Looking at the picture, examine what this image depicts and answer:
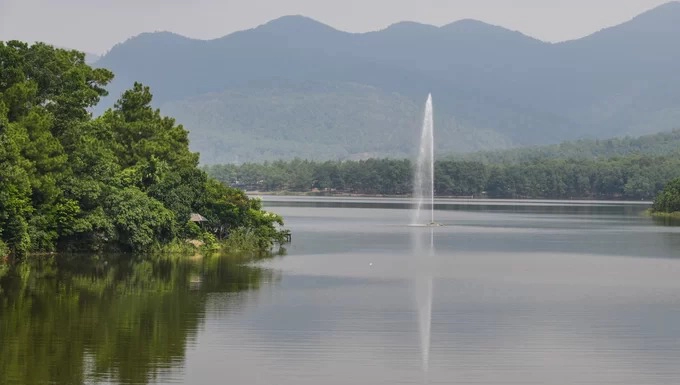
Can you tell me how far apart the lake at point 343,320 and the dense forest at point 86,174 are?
7.65ft

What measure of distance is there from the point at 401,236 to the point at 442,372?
194 feet

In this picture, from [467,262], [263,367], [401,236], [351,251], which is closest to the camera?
[263,367]

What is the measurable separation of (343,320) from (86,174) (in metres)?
24.1

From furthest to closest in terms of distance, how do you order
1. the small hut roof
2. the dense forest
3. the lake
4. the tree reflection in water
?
1. the small hut roof
2. the dense forest
3. the lake
4. the tree reflection in water

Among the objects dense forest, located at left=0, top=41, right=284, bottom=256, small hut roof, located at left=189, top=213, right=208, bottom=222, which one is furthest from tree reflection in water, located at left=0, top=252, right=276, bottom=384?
small hut roof, located at left=189, top=213, right=208, bottom=222

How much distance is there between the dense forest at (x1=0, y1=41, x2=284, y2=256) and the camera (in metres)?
51.2

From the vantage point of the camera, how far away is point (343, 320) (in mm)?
36781

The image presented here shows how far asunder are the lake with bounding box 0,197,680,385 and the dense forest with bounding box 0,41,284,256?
233 cm

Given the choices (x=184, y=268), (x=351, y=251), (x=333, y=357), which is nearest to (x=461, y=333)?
(x=333, y=357)

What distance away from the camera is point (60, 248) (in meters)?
57.1

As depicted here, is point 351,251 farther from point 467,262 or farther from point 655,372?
point 655,372

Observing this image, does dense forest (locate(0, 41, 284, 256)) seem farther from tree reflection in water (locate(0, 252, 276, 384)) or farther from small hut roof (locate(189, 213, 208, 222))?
tree reflection in water (locate(0, 252, 276, 384))

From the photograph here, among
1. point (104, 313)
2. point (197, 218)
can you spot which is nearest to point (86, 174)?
point (197, 218)

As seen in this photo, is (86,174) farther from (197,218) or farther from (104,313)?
(104,313)
